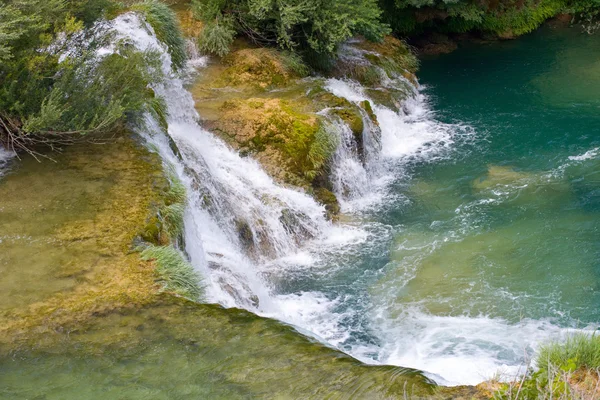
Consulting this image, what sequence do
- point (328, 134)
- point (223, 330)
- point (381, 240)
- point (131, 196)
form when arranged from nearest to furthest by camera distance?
point (223, 330) → point (131, 196) → point (381, 240) → point (328, 134)

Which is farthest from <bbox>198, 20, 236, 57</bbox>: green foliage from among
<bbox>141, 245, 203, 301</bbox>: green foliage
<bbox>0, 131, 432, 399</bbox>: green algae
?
<bbox>141, 245, 203, 301</bbox>: green foliage

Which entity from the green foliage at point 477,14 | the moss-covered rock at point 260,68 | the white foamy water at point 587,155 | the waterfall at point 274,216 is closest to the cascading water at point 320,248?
the waterfall at point 274,216

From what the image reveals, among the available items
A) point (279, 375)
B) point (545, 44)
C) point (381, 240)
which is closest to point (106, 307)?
point (279, 375)

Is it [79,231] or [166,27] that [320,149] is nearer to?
[166,27]

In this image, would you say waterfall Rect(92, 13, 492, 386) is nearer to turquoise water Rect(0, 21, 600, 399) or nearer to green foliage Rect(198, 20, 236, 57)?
turquoise water Rect(0, 21, 600, 399)

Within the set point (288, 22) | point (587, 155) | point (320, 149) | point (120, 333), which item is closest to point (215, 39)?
point (288, 22)

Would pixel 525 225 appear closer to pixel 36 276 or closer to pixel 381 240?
pixel 381 240
